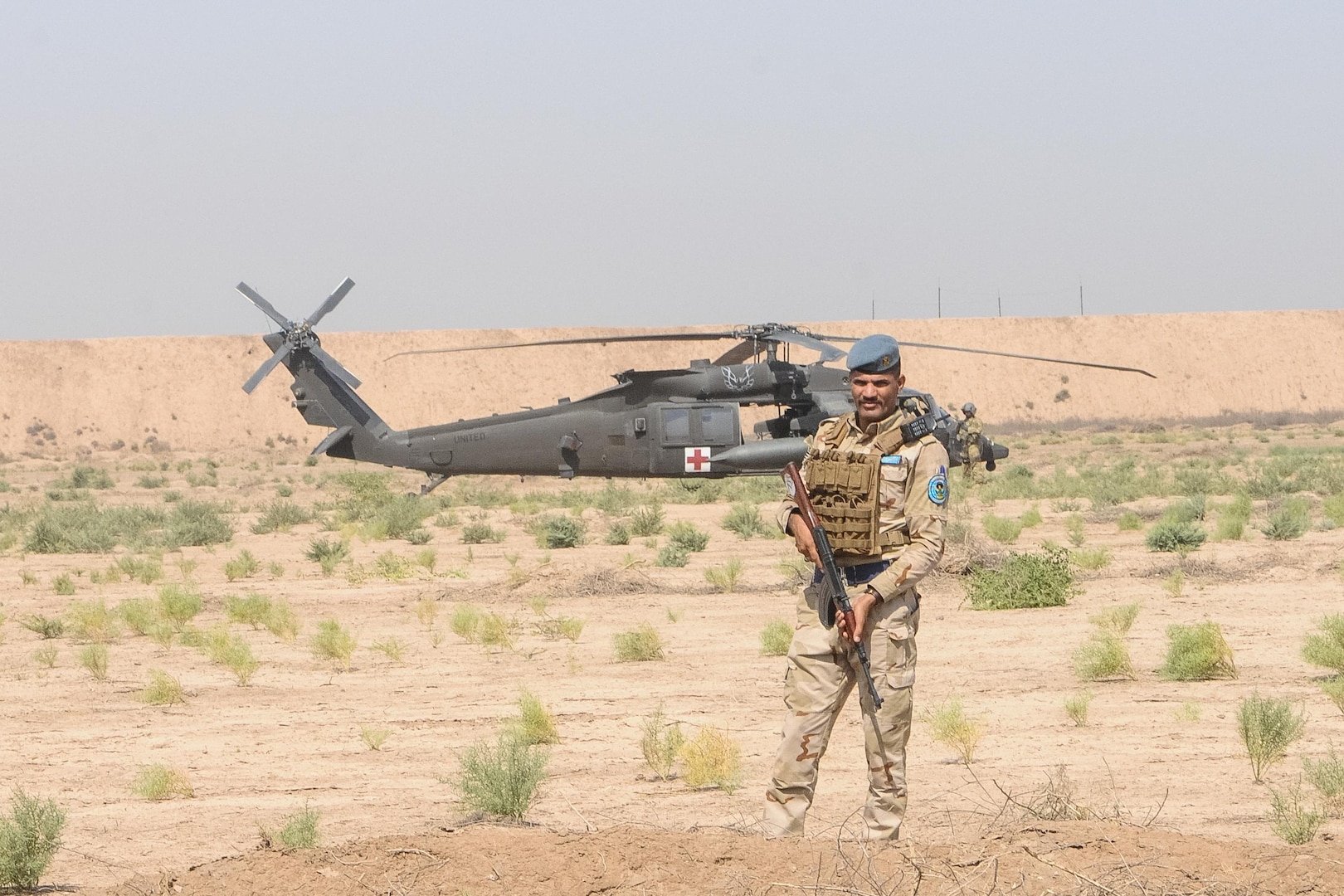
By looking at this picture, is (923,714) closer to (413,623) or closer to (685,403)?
(413,623)

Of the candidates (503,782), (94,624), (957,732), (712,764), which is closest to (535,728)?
(712,764)

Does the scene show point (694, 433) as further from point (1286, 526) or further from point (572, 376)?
point (572, 376)

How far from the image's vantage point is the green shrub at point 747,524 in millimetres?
25672

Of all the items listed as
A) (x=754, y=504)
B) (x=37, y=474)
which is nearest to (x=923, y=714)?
(x=754, y=504)

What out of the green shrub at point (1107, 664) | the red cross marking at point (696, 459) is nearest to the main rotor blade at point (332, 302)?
the red cross marking at point (696, 459)

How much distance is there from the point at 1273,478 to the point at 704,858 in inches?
1100

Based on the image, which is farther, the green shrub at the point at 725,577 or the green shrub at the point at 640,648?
the green shrub at the point at 725,577

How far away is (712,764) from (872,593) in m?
3.07

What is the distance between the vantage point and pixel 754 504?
3055cm

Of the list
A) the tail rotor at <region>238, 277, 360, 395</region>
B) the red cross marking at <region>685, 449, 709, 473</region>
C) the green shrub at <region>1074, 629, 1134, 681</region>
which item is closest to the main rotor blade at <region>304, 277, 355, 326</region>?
the tail rotor at <region>238, 277, 360, 395</region>

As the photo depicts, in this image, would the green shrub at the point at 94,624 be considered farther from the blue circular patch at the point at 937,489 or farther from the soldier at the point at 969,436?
the soldier at the point at 969,436

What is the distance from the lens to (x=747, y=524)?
26.2m

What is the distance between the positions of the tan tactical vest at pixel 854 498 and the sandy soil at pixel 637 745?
1.14 metres

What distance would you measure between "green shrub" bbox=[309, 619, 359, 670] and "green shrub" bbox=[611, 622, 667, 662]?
239cm
